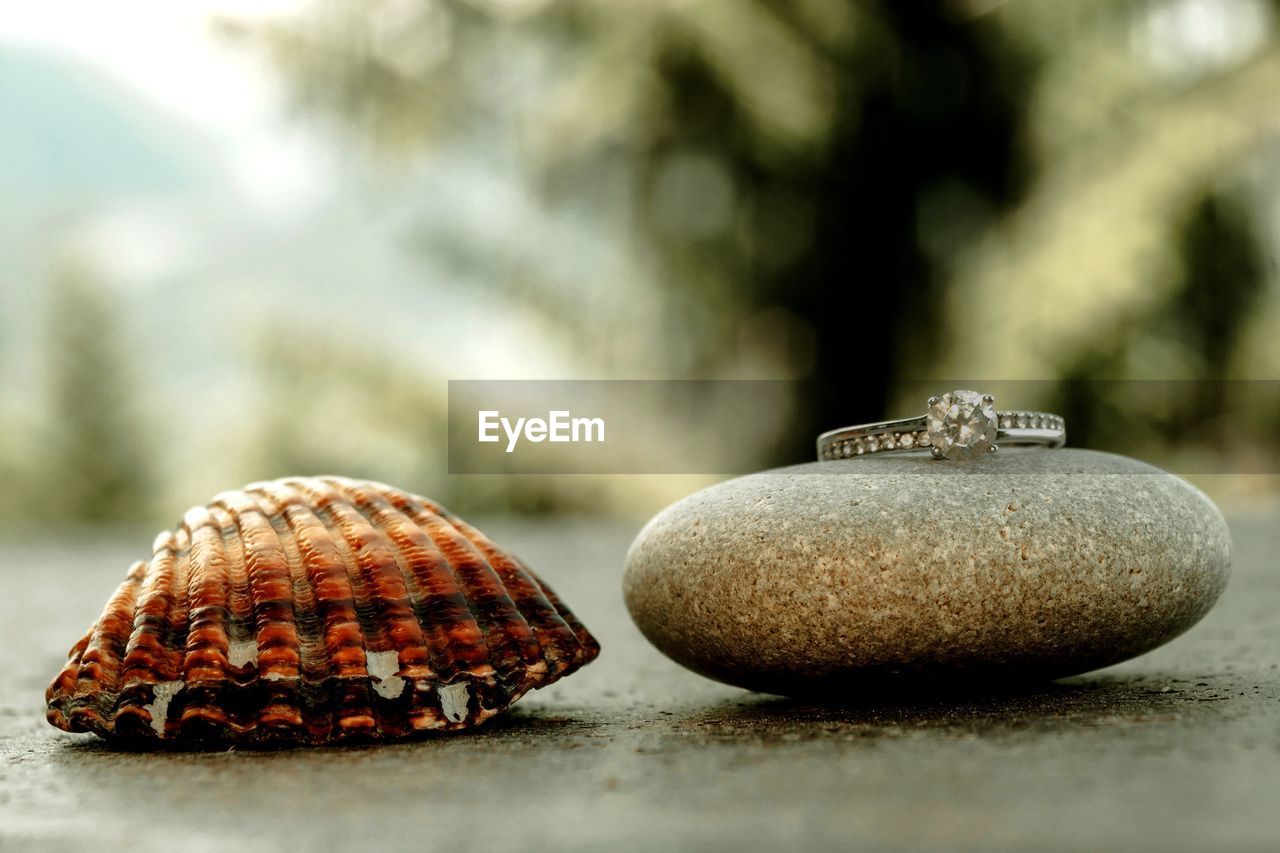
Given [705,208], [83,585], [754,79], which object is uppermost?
[754,79]

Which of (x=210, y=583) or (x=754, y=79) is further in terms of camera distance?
(x=754, y=79)

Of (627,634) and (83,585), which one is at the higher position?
(627,634)

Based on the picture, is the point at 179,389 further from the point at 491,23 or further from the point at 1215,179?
the point at 1215,179

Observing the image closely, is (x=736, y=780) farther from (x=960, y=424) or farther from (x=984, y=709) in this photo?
(x=960, y=424)

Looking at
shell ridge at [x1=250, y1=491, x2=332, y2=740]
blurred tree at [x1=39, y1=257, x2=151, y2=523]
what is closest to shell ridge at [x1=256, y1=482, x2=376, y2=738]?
shell ridge at [x1=250, y1=491, x2=332, y2=740]

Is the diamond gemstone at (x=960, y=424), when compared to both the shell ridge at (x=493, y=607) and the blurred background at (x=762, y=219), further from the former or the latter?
the blurred background at (x=762, y=219)

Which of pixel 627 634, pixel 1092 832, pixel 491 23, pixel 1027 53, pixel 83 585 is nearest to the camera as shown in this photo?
pixel 1092 832

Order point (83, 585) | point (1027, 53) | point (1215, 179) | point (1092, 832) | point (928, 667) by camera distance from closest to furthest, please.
A: 1. point (1092, 832)
2. point (928, 667)
3. point (83, 585)
4. point (1215, 179)
5. point (1027, 53)

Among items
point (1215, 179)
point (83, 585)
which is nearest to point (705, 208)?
point (1215, 179)

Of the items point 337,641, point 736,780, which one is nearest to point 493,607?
point 337,641
